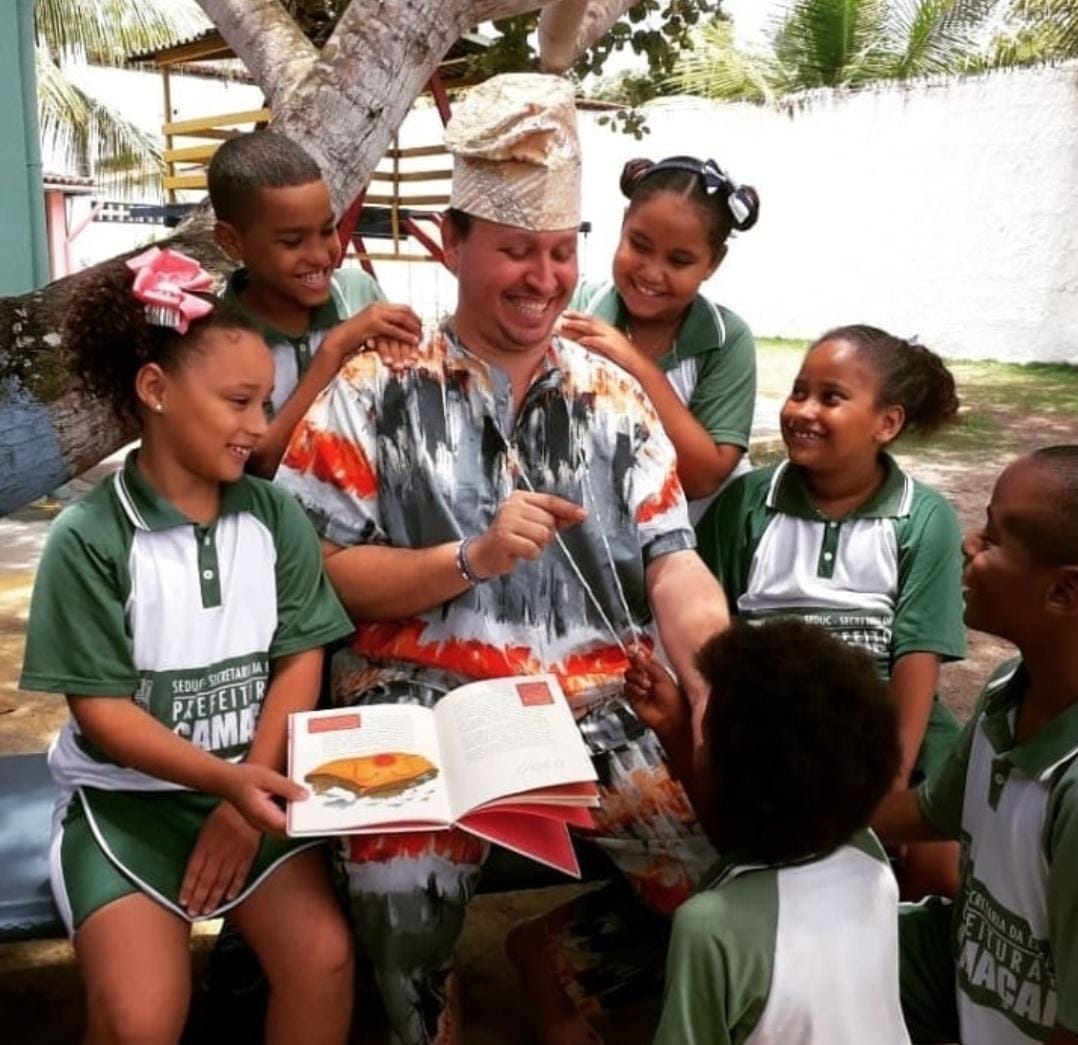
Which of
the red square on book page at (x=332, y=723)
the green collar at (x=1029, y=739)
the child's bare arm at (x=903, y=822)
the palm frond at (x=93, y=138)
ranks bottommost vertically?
the child's bare arm at (x=903, y=822)

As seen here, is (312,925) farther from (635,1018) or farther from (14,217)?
(14,217)

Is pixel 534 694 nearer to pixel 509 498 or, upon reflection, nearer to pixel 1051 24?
pixel 509 498

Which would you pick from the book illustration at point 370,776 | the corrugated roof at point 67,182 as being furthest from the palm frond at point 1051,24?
the book illustration at point 370,776

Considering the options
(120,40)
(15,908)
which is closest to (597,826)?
(15,908)

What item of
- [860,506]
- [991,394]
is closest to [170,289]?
[860,506]


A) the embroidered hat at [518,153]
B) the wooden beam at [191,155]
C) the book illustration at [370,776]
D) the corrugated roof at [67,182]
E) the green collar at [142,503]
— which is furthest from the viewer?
the corrugated roof at [67,182]

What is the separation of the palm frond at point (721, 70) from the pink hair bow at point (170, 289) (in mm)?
15178

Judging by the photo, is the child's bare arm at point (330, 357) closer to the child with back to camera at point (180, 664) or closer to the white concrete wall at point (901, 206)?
the child with back to camera at point (180, 664)

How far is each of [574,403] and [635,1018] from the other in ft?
4.31

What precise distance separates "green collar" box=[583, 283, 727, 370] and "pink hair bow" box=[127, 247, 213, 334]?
108 centimetres

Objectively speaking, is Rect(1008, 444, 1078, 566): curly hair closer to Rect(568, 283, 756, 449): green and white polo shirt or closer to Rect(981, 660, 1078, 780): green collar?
Rect(981, 660, 1078, 780): green collar

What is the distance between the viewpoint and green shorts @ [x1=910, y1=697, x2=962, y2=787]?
2.55m

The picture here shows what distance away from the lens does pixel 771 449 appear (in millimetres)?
8883

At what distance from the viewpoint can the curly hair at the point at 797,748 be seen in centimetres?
162
